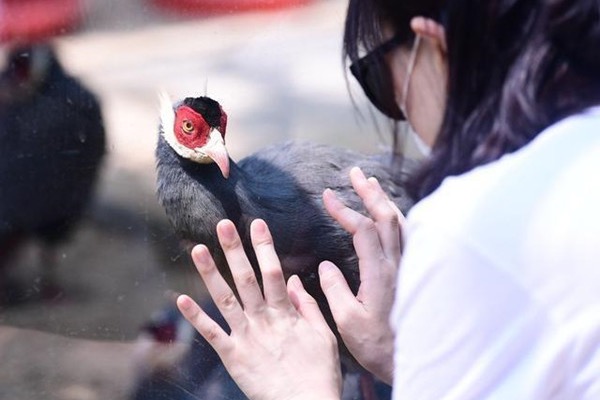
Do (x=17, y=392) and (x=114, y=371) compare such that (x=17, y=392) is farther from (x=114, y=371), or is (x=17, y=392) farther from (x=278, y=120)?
(x=278, y=120)

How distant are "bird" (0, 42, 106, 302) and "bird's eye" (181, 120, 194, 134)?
0.17 meters

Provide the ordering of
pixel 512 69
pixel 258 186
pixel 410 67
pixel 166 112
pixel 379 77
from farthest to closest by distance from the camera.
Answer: pixel 258 186, pixel 166 112, pixel 379 77, pixel 410 67, pixel 512 69

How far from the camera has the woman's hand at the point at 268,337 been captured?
1352mm

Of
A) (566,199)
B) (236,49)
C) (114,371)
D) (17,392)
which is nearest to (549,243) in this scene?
(566,199)

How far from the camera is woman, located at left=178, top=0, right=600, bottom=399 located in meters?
0.91

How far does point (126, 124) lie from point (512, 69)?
1.27 m

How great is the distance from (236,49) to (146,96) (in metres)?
0.23

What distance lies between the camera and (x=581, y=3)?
98cm

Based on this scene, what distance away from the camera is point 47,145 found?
2.21 meters

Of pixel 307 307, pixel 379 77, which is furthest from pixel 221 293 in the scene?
pixel 379 77

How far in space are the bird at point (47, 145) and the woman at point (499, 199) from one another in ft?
3.52

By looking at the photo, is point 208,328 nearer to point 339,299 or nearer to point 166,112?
point 339,299

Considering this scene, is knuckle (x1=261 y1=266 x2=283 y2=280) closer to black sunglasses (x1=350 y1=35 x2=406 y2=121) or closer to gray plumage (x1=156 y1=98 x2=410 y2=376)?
black sunglasses (x1=350 y1=35 x2=406 y2=121)

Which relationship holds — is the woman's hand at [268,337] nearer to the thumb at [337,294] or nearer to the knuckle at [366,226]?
the thumb at [337,294]
